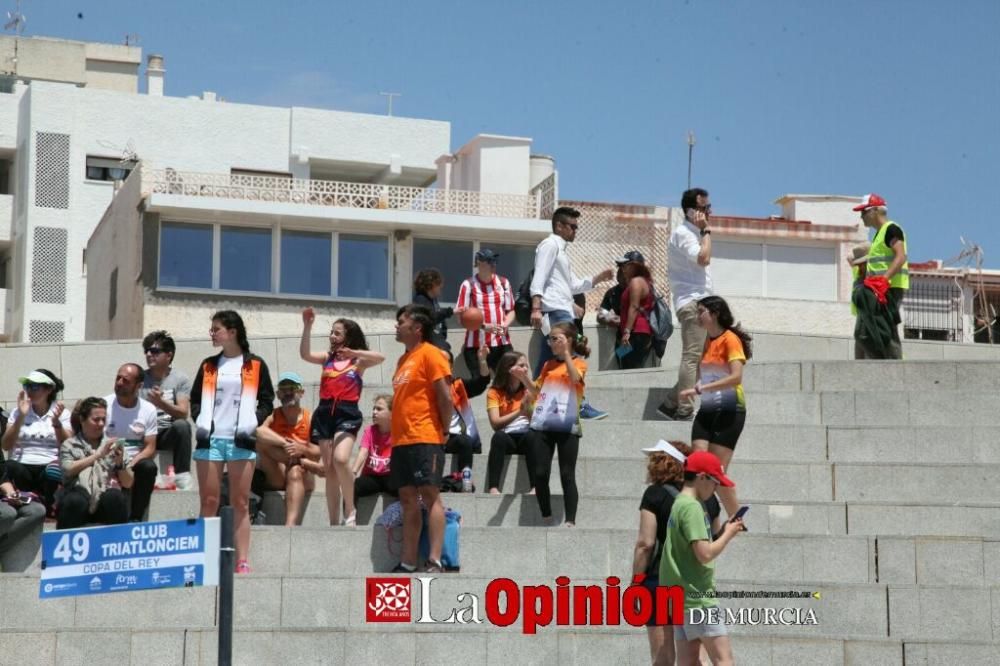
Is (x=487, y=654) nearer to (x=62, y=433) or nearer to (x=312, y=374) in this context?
(x=62, y=433)

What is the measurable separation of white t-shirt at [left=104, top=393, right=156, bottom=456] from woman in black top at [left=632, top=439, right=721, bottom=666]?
4490 mm

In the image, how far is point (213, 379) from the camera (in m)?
11.2

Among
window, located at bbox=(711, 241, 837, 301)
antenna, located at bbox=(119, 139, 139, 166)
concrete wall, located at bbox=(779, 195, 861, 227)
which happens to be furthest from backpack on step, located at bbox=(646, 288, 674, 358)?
antenna, located at bbox=(119, 139, 139, 166)

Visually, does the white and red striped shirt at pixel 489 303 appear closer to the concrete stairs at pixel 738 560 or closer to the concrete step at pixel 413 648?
the concrete stairs at pixel 738 560

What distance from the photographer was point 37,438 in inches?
462

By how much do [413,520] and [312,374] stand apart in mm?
6889

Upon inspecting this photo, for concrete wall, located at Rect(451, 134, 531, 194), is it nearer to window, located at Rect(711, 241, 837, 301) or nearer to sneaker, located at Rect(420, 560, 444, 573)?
window, located at Rect(711, 241, 837, 301)

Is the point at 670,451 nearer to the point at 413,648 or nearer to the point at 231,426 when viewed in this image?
the point at 413,648

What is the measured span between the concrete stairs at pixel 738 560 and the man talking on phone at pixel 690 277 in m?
0.50

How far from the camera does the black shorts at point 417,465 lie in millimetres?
10578

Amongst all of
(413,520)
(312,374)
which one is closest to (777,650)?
(413,520)

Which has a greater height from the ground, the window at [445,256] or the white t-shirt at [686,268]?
the window at [445,256]

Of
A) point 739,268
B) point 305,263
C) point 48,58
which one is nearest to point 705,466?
point 305,263

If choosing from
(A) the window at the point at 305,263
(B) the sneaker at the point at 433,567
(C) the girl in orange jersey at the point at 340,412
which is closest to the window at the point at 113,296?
(A) the window at the point at 305,263
